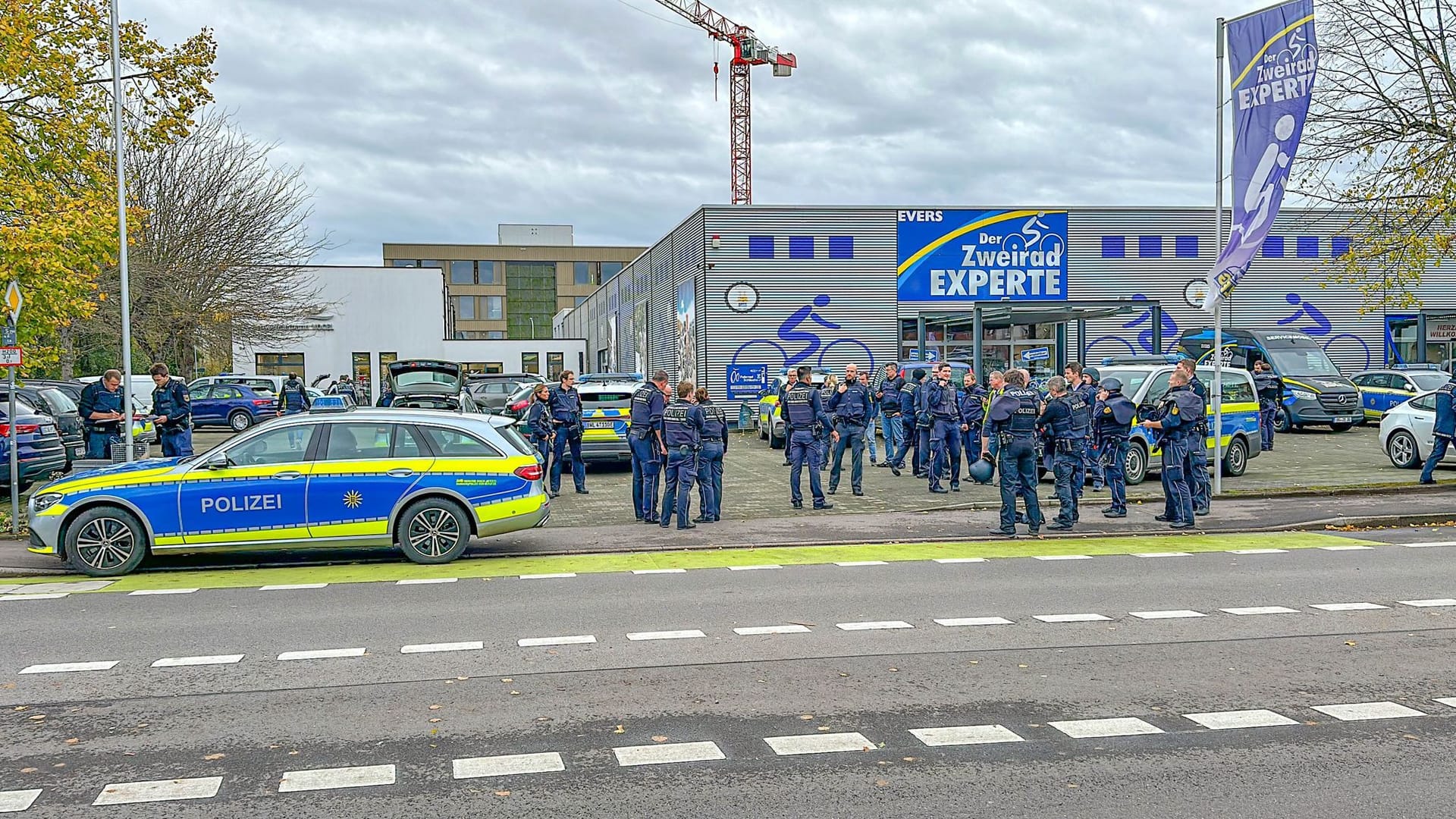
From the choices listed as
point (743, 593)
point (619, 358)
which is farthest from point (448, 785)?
point (619, 358)

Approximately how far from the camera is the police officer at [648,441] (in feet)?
47.3

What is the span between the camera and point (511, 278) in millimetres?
105562

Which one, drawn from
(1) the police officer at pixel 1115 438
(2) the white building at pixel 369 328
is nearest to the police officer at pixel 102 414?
(1) the police officer at pixel 1115 438

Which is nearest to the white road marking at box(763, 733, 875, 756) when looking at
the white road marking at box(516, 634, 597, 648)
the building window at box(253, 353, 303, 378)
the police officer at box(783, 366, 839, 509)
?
the white road marking at box(516, 634, 597, 648)

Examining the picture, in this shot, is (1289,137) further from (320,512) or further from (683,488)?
(320,512)

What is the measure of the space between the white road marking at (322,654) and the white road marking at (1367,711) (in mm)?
5427

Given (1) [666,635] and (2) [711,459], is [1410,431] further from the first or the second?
(1) [666,635]

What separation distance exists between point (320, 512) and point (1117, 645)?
714cm

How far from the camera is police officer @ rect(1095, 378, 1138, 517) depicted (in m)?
14.9

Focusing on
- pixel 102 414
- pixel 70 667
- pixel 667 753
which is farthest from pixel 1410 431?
pixel 102 414

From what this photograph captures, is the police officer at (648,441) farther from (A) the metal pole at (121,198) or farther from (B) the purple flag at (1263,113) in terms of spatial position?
(B) the purple flag at (1263,113)

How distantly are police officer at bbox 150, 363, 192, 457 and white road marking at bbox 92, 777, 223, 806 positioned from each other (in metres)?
12.2

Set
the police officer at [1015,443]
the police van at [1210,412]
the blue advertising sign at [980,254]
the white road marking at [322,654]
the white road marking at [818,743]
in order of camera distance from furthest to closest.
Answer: the blue advertising sign at [980,254], the police van at [1210,412], the police officer at [1015,443], the white road marking at [322,654], the white road marking at [818,743]

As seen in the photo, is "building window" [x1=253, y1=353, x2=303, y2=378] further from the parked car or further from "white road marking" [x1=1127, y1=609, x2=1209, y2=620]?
"white road marking" [x1=1127, y1=609, x2=1209, y2=620]
